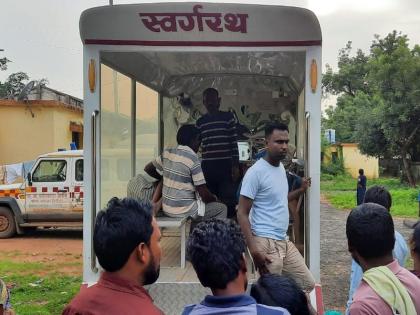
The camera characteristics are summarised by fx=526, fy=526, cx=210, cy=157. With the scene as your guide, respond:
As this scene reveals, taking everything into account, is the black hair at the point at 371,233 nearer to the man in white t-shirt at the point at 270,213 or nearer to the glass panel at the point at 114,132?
the man in white t-shirt at the point at 270,213

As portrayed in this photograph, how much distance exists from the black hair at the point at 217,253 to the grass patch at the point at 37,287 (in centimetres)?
501

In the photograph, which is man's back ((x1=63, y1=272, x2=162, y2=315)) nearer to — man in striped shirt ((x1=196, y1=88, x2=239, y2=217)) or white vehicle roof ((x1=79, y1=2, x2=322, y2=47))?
white vehicle roof ((x1=79, y1=2, x2=322, y2=47))

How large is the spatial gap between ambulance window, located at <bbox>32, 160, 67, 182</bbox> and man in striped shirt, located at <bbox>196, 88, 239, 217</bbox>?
5.92m

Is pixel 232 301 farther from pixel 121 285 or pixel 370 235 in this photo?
pixel 370 235

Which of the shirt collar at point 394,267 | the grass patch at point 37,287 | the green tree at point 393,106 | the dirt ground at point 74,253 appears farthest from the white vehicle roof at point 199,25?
the green tree at point 393,106

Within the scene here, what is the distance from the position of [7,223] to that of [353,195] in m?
16.5

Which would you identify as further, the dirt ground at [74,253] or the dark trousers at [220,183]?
the dirt ground at [74,253]

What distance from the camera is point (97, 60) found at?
13.5 feet

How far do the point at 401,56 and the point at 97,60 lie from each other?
21.7 m

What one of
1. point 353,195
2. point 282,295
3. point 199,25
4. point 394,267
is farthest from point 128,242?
point 353,195

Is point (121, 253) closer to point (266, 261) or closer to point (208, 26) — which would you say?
point (266, 261)

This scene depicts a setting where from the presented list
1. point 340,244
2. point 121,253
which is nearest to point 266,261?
point 121,253

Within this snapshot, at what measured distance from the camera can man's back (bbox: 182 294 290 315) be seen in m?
1.79

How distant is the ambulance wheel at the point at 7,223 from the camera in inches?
464
